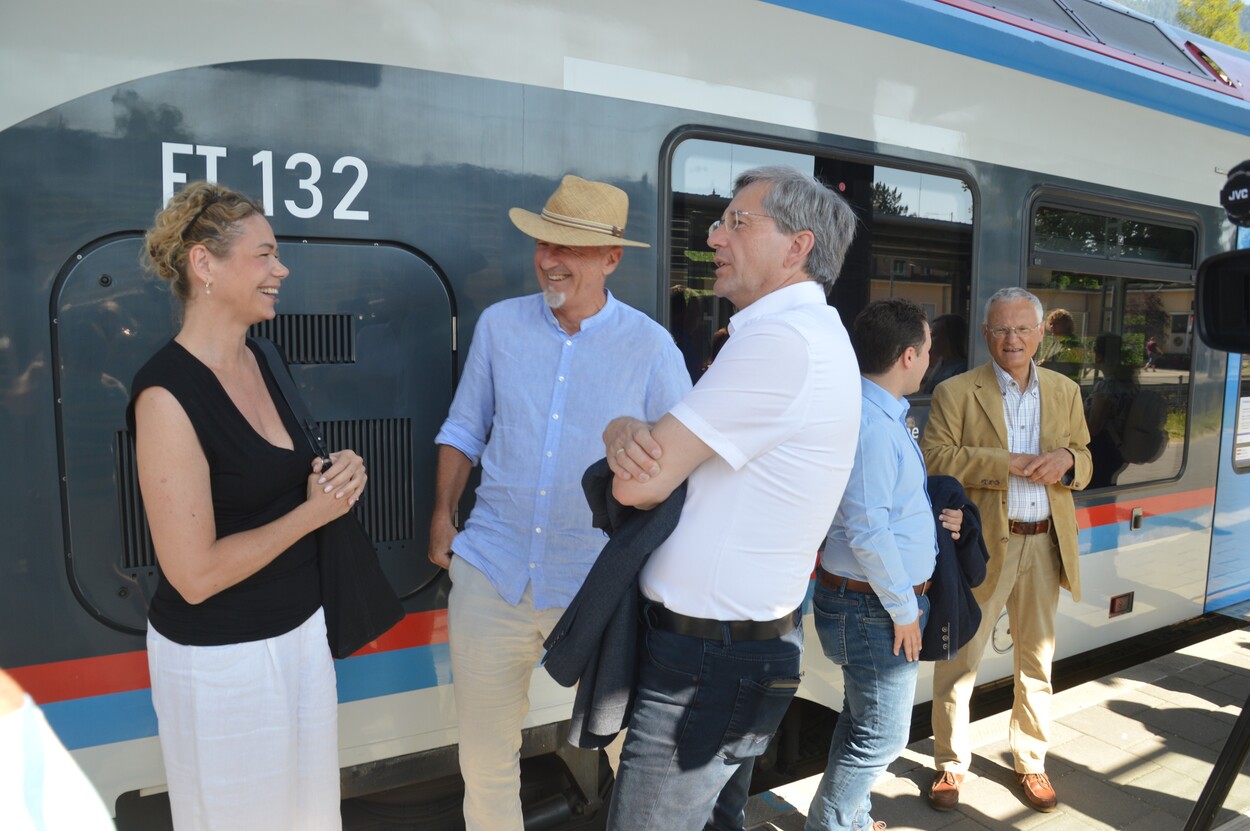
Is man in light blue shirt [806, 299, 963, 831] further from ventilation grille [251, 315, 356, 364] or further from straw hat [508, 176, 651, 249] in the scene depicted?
ventilation grille [251, 315, 356, 364]

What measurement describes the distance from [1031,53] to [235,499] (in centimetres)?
339

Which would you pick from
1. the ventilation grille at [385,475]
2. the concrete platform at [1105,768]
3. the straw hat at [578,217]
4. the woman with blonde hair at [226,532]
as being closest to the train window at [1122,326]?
the concrete platform at [1105,768]

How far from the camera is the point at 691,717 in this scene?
1.73m

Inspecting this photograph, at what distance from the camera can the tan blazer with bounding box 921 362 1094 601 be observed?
3.18 m

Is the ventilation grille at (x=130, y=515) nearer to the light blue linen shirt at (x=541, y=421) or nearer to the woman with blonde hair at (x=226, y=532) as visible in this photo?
the woman with blonde hair at (x=226, y=532)

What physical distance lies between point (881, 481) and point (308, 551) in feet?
4.55

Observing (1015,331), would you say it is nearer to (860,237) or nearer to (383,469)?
(860,237)

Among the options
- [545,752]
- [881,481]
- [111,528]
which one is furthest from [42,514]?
[881,481]

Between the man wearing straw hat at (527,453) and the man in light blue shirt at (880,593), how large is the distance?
56cm

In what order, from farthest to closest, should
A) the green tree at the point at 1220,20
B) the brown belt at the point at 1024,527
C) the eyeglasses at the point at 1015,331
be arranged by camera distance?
the green tree at the point at 1220,20
the brown belt at the point at 1024,527
the eyeglasses at the point at 1015,331

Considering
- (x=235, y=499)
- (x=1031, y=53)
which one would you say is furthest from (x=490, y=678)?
(x=1031, y=53)

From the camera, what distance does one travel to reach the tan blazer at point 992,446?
10.4 ft

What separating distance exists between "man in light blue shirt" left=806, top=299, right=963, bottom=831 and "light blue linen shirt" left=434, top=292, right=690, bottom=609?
0.57 meters

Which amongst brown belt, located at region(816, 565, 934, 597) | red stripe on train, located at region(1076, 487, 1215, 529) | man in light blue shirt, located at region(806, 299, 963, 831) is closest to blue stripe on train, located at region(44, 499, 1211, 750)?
brown belt, located at region(816, 565, 934, 597)
